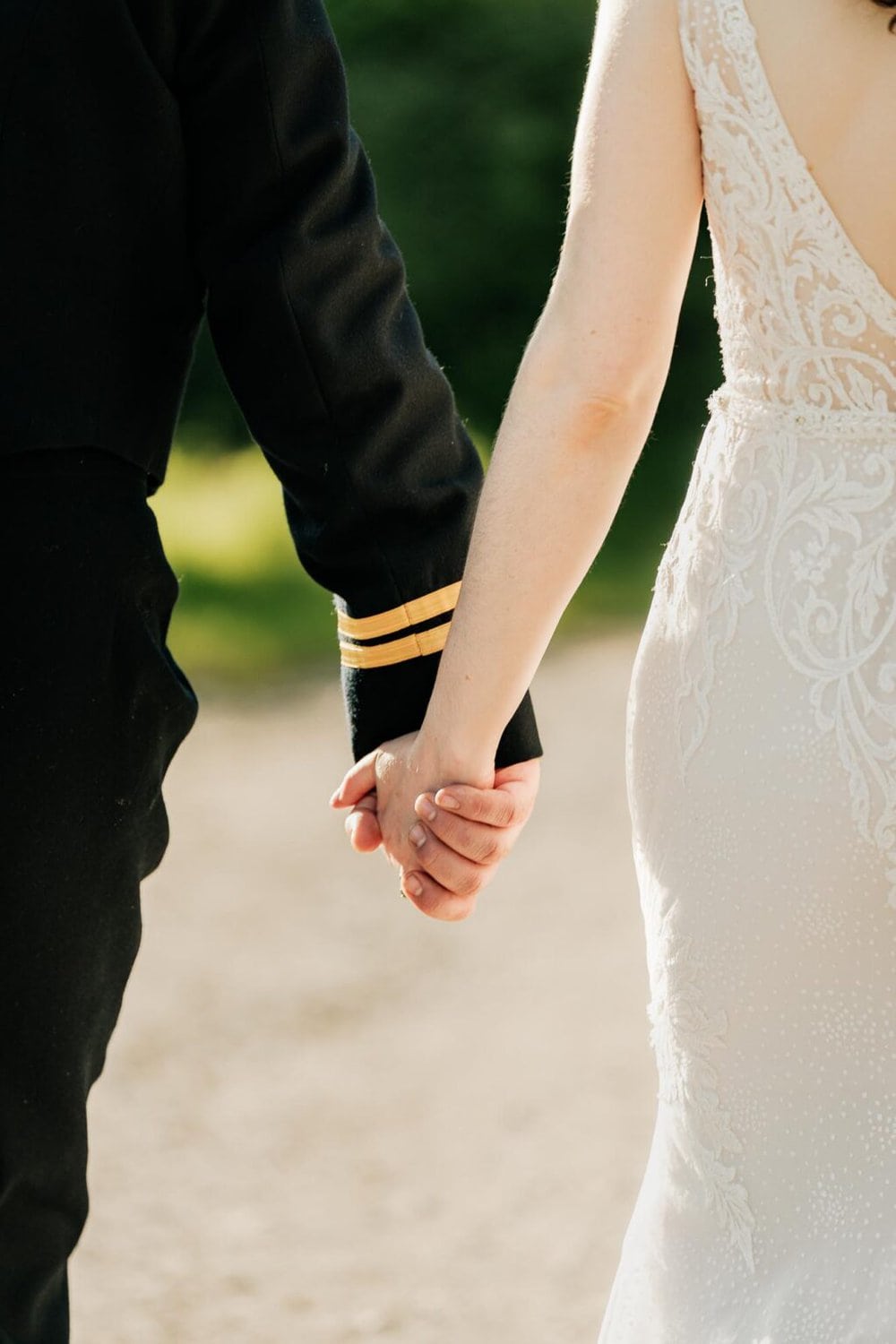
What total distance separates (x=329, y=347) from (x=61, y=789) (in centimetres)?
49

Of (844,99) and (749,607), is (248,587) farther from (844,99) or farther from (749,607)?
(844,99)

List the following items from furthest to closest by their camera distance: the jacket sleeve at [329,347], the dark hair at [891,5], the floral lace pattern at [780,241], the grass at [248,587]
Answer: the grass at [248,587], the jacket sleeve at [329,347], the floral lace pattern at [780,241], the dark hair at [891,5]

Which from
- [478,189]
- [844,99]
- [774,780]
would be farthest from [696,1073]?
[478,189]

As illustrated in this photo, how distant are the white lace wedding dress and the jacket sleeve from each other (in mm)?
265

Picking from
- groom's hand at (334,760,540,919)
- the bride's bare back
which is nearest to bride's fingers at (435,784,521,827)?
groom's hand at (334,760,540,919)

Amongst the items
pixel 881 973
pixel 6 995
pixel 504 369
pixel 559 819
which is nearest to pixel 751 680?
pixel 881 973

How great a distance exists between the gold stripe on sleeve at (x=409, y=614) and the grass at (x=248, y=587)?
15.8 feet

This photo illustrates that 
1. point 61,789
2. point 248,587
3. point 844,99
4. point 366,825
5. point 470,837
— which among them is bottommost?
point 248,587

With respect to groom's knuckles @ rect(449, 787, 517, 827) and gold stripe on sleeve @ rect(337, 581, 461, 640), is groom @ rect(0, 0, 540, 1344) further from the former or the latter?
groom's knuckles @ rect(449, 787, 517, 827)

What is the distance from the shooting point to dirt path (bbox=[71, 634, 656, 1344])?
329cm

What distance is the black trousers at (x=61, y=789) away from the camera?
1.65 m

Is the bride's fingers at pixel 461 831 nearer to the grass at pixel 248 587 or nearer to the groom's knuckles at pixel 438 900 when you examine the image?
the groom's knuckles at pixel 438 900

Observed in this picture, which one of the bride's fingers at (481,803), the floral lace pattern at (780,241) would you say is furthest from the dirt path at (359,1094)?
the floral lace pattern at (780,241)

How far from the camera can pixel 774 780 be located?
166 centimetres
